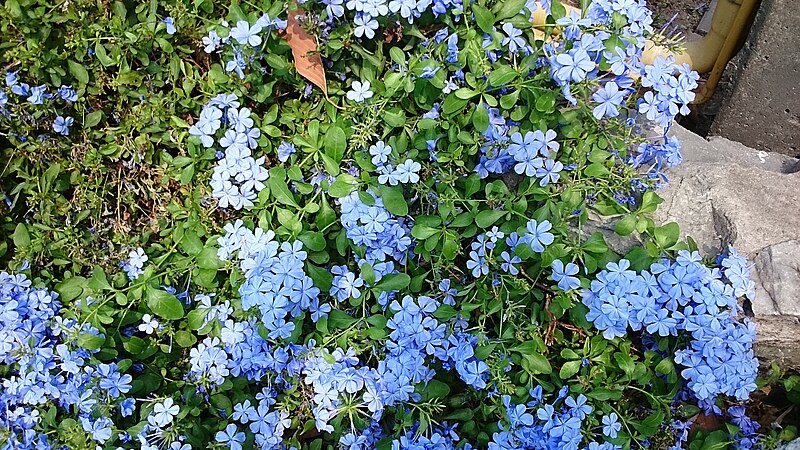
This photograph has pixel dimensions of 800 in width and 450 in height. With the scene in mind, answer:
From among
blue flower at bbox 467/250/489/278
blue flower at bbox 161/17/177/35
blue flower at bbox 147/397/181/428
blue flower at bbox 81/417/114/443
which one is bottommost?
blue flower at bbox 81/417/114/443

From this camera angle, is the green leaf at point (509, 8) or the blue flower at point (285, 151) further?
the blue flower at point (285, 151)

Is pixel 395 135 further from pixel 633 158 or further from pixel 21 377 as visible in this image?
pixel 21 377

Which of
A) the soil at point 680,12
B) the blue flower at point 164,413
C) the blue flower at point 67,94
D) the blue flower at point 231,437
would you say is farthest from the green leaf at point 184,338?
the soil at point 680,12

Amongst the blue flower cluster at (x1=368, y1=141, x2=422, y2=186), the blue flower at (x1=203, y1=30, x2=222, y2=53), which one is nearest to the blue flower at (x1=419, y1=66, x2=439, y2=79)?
the blue flower cluster at (x1=368, y1=141, x2=422, y2=186)

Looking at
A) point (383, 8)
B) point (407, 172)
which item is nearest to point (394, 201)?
point (407, 172)

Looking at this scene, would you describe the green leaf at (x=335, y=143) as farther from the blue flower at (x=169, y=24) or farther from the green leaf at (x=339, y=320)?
the blue flower at (x=169, y=24)

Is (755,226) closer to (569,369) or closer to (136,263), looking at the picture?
(569,369)

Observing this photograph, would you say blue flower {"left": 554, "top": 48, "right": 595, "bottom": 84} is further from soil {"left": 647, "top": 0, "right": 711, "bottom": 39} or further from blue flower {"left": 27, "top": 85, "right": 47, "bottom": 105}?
soil {"left": 647, "top": 0, "right": 711, "bottom": 39}
